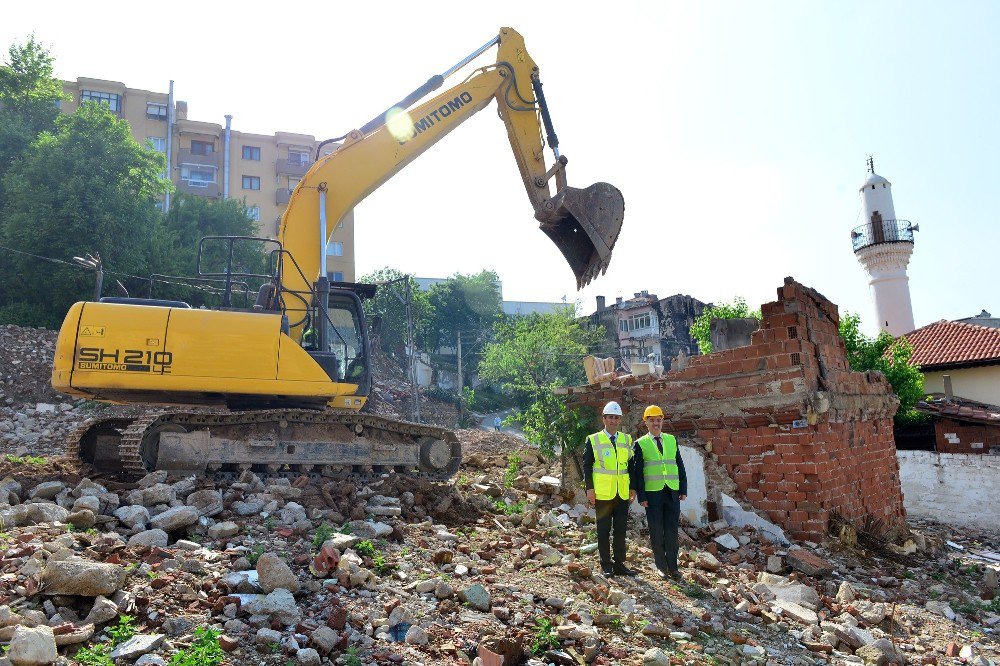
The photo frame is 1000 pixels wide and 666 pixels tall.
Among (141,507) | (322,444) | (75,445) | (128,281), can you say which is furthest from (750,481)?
(128,281)

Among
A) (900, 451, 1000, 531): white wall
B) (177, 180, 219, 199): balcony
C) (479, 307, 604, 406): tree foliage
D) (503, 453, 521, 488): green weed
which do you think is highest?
(177, 180, 219, 199): balcony

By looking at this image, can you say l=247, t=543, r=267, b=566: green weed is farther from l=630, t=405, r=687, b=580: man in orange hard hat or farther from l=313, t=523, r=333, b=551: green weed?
l=630, t=405, r=687, b=580: man in orange hard hat

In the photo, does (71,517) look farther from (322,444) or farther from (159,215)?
(159,215)

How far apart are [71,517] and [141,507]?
487mm

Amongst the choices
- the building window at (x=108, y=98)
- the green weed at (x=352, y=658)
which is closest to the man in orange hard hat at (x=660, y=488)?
the green weed at (x=352, y=658)

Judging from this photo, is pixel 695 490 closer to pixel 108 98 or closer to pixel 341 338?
pixel 341 338

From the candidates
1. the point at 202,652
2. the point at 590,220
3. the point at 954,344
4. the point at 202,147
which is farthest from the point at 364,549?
the point at 202,147

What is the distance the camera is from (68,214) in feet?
70.4

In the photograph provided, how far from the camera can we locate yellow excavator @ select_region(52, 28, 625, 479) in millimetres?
7086

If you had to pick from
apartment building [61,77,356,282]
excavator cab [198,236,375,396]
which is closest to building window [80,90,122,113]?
apartment building [61,77,356,282]

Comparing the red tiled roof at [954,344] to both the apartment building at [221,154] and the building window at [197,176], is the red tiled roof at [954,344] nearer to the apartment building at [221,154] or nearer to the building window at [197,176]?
the apartment building at [221,154]

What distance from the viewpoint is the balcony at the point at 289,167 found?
44094 millimetres

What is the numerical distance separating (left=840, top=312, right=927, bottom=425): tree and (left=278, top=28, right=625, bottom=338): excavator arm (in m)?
12.1

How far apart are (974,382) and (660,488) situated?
2315cm
